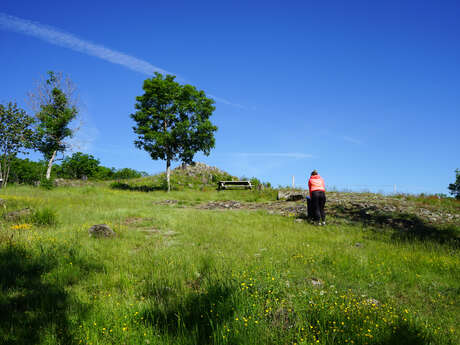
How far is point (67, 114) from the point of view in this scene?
113 feet

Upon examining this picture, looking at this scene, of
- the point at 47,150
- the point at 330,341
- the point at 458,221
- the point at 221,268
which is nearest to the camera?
the point at 330,341

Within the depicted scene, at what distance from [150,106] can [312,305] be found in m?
31.2

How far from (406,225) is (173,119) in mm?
26347

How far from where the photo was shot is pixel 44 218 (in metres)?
9.35

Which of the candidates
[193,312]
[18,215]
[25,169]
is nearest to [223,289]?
[193,312]

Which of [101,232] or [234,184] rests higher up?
[234,184]

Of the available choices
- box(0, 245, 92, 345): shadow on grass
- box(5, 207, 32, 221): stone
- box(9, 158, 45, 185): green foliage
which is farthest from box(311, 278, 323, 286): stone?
box(9, 158, 45, 185): green foliage

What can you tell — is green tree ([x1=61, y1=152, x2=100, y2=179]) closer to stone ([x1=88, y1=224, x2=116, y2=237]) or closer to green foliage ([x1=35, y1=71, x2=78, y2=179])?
green foliage ([x1=35, y1=71, x2=78, y2=179])

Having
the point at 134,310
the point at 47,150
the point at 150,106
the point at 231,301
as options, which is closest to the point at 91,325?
the point at 134,310

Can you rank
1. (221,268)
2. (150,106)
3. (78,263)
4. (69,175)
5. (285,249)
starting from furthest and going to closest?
(69,175) < (150,106) < (285,249) < (78,263) < (221,268)

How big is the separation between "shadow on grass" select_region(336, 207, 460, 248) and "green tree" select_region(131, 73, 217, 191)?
20351 mm

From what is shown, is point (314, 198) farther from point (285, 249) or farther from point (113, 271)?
point (113, 271)

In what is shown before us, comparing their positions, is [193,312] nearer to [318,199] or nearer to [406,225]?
[318,199]

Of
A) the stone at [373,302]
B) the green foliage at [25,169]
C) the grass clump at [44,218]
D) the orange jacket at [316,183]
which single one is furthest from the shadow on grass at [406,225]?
the green foliage at [25,169]
